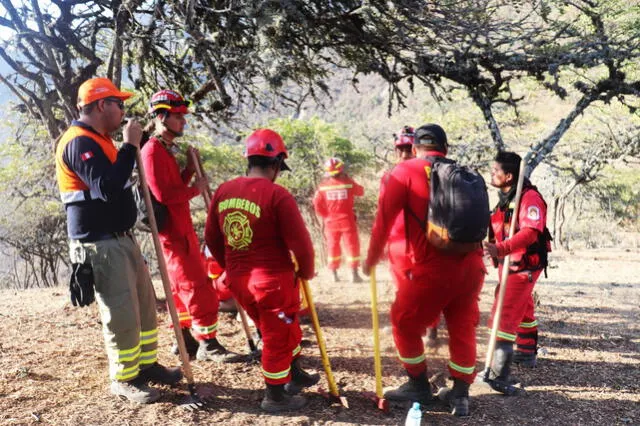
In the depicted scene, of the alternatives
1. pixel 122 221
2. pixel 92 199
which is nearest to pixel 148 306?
pixel 122 221

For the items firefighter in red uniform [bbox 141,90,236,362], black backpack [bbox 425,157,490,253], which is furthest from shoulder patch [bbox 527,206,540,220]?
firefighter in red uniform [bbox 141,90,236,362]

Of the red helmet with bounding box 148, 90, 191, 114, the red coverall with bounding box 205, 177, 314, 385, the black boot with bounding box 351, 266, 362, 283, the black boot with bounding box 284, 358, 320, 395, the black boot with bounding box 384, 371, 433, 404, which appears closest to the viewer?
the red coverall with bounding box 205, 177, 314, 385

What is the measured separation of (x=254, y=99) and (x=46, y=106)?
2.34 metres

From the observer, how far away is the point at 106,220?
11.2 feet

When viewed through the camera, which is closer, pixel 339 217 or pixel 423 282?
pixel 423 282

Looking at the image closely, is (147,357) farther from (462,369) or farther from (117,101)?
(462,369)

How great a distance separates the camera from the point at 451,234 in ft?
10.5

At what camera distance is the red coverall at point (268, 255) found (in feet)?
10.9

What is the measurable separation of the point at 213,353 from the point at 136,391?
101 centimetres

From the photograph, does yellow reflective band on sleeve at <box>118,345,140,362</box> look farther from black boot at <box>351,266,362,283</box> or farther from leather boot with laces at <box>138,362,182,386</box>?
black boot at <box>351,266,362,283</box>

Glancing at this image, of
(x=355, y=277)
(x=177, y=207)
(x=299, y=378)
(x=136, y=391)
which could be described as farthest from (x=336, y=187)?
(x=136, y=391)

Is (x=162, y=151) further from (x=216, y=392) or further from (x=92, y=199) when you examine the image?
(x=216, y=392)

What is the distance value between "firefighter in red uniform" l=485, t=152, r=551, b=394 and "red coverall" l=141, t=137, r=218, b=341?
2.53 m

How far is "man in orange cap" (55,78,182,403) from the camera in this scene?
10.6 ft
